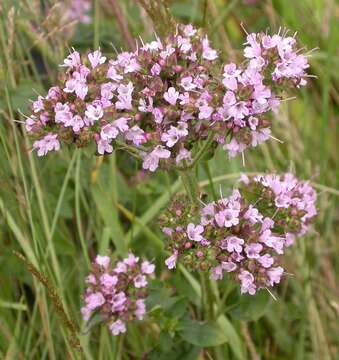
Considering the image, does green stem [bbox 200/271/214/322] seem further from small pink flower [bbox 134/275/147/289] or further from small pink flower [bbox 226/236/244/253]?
small pink flower [bbox 226/236/244/253]

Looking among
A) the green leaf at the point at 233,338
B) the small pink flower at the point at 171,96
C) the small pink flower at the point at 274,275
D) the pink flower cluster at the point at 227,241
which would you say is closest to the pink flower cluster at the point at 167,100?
the small pink flower at the point at 171,96

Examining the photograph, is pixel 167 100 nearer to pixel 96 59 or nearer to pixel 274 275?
pixel 96 59

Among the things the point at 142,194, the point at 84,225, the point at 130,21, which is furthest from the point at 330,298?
the point at 130,21

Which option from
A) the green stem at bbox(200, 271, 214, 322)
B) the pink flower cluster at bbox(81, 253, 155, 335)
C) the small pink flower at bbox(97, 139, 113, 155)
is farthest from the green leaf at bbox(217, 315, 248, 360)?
the small pink flower at bbox(97, 139, 113, 155)

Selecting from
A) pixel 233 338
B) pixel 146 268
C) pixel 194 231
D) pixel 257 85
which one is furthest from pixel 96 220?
pixel 257 85

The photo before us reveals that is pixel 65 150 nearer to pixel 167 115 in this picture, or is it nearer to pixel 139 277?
pixel 139 277

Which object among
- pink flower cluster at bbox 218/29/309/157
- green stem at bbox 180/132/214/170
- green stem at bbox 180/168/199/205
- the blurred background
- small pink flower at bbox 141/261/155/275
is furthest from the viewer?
the blurred background
